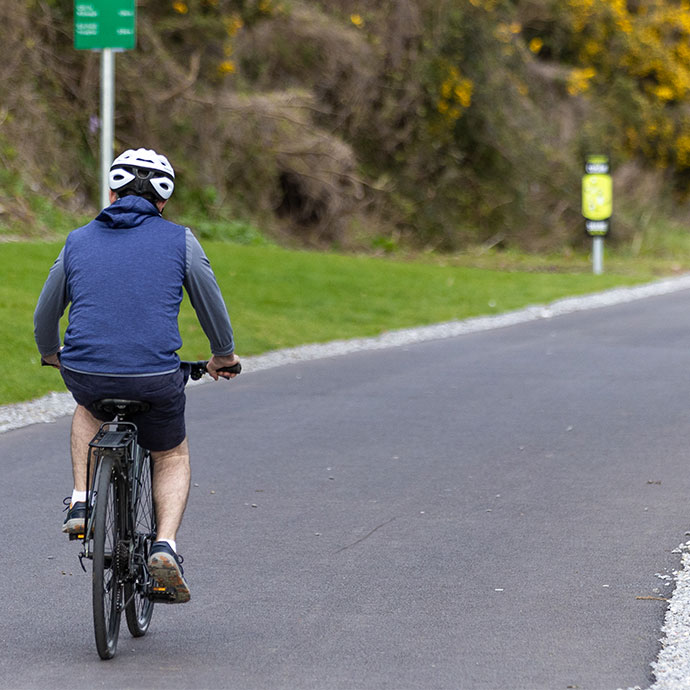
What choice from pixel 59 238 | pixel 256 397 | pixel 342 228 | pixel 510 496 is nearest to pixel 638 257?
pixel 342 228

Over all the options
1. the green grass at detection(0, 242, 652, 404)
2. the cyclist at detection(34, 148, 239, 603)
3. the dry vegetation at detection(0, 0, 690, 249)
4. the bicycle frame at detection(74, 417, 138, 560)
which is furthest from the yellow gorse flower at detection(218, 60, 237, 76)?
the bicycle frame at detection(74, 417, 138, 560)

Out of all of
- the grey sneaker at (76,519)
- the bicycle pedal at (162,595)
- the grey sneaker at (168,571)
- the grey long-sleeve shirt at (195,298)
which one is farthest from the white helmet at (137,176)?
the bicycle pedal at (162,595)

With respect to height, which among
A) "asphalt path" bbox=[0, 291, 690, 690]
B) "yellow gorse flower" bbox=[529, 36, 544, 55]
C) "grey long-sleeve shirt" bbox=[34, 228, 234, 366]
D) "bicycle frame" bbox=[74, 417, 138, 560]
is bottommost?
"asphalt path" bbox=[0, 291, 690, 690]

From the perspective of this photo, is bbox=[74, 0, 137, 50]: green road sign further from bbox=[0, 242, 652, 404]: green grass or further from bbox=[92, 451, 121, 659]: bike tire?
bbox=[92, 451, 121, 659]: bike tire

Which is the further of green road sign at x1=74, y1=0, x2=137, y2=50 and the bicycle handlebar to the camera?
green road sign at x1=74, y1=0, x2=137, y2=50

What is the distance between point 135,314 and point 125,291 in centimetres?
9

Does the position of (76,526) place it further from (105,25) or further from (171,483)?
(105,25)

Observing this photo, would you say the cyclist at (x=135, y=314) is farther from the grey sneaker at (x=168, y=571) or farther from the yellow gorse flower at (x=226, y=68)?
the yellow gorse flower at (x=226, y=68)

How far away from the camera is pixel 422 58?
105ft

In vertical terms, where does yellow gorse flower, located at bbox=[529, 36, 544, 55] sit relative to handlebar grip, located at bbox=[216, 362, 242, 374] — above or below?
above

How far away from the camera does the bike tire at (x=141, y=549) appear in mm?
5168

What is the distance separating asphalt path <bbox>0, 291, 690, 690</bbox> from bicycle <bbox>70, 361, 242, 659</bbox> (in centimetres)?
20

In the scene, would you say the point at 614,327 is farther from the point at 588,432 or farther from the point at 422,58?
the point at 422,58

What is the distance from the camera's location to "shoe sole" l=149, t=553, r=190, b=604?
16.4 feet
